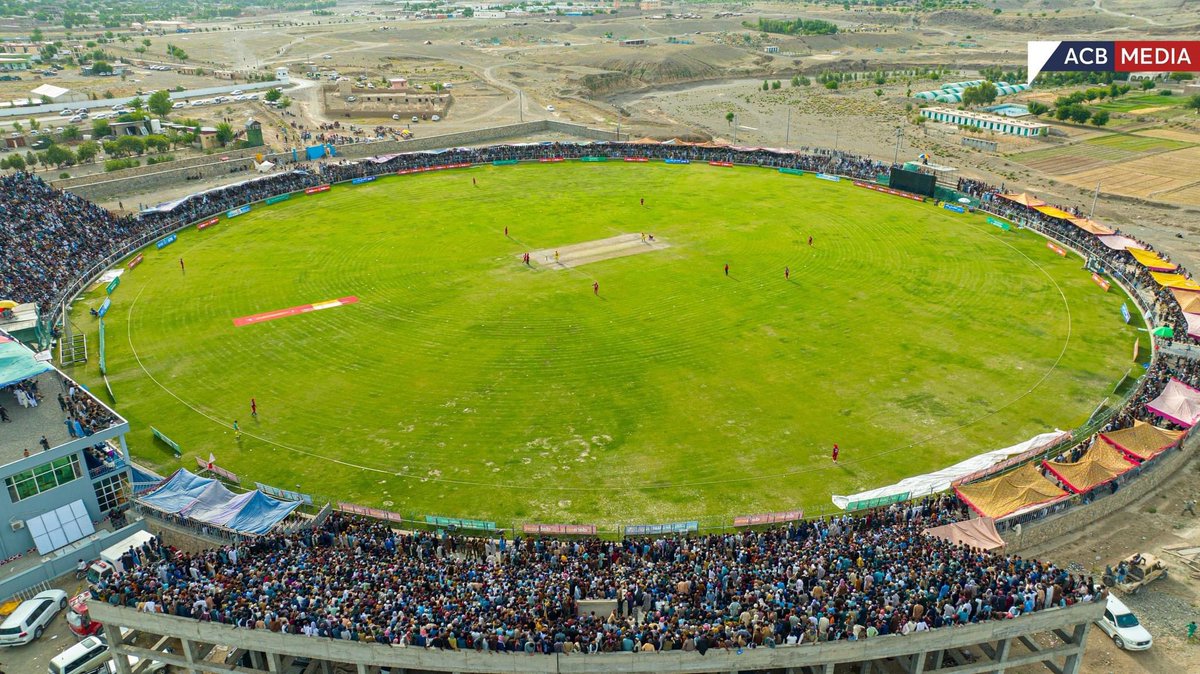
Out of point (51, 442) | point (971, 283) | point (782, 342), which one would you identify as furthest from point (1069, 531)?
point (51, 442)

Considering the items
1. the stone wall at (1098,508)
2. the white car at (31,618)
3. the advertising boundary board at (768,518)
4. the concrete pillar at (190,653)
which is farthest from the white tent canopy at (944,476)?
the white car at (31,618)

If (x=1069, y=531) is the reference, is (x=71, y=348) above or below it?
above

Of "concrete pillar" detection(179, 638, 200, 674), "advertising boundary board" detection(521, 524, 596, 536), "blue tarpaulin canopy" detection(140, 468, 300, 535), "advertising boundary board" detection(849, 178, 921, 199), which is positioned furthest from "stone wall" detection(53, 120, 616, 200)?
"advertising boundary board" detection(521, 524, 596, 536)

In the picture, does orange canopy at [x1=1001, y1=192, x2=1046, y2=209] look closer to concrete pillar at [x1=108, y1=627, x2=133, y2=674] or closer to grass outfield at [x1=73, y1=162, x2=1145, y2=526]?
grass outfield at [x1=73, y1=162, x2=1145, y2=526]

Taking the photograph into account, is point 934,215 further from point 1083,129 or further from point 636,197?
point 1083,129

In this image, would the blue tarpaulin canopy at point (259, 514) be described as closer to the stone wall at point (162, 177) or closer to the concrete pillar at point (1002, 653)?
the concrete pillar at point (1002, 653)

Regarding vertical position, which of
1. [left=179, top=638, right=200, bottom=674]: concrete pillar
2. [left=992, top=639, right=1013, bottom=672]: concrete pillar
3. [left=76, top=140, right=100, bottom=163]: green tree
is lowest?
[left=992, top=639, right=1013, bottom=672]: concrete pillar

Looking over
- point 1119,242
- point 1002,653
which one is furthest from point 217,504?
point 1119,242
